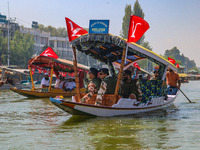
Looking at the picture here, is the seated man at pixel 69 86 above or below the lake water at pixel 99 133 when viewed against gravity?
above

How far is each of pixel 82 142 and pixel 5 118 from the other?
15.3 ft

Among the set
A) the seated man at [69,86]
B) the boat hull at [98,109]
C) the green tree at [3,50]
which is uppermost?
the green tree at [3,50]

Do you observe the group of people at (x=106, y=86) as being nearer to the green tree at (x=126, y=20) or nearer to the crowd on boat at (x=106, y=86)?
the crowd on boat at (x=106, y=86)

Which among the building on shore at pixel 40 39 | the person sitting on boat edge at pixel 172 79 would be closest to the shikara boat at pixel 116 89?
the person sitting on boat edge at pixel 172 79

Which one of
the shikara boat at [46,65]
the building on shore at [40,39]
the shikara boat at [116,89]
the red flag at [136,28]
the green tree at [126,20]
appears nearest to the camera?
the shikara boat at [116,89]

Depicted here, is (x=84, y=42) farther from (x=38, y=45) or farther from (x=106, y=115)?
(x=38, y=45)

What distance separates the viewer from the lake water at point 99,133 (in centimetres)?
653

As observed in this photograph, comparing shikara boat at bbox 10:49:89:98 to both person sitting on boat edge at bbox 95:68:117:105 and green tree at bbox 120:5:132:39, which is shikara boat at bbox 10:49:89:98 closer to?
person sitting on boat edge at bbox 95:68:117:105

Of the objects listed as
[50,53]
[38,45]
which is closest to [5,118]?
[50,53]

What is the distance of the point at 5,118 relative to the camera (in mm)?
10602

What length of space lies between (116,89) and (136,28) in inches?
76.5

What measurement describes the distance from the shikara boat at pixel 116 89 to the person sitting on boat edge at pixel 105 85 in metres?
0.20

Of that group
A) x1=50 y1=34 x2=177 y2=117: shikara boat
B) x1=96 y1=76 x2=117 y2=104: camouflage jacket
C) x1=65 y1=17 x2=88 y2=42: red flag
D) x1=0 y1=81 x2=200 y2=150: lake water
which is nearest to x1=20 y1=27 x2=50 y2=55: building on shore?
x1=50 y1=34 x2=177 y2=117: shikara boat

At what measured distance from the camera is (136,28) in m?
9.76
